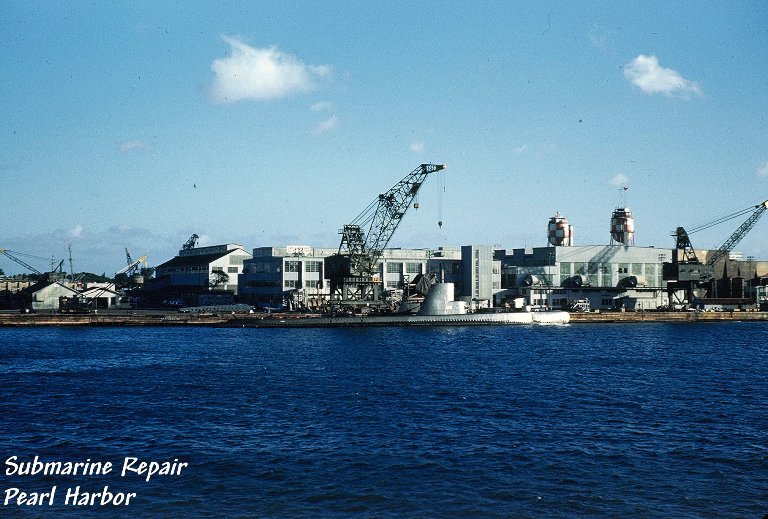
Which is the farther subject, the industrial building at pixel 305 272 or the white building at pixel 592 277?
the white building at pixel 592 277

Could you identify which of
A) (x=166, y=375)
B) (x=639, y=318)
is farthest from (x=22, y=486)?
(x=639, y=318)

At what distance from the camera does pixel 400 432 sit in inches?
1377

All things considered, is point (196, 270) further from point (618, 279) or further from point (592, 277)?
point (618, 279)

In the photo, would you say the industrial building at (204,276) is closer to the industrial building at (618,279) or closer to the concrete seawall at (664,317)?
the industrial building at (618,279)

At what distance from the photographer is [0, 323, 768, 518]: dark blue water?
989 inches

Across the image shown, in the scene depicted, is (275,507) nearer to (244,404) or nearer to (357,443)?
(357,443)

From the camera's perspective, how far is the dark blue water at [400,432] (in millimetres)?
25125

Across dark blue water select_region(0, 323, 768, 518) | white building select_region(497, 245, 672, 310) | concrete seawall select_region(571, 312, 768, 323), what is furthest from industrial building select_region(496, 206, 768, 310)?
dark blue water select_region(0, 323, 768, 518)

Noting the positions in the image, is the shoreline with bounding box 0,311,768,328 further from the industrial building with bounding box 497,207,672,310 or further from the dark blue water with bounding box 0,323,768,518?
the dark blue water with bounding box 0,323,768,518

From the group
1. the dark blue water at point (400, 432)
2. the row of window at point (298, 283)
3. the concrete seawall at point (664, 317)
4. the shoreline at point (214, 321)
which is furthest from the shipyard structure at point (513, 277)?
the dark blue water at point (400, 432)

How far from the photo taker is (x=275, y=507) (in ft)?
79.6

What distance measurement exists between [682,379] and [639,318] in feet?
281

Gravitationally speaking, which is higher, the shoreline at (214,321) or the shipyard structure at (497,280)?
the shipyard structure at (497,280)

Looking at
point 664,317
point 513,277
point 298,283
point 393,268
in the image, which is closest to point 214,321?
point 298,283
